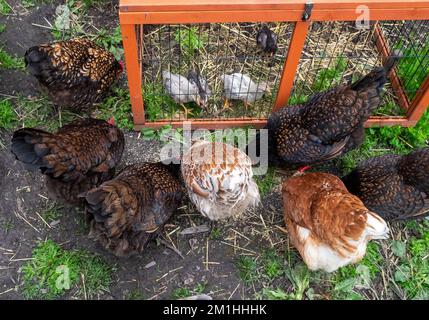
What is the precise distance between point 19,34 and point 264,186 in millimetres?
3140

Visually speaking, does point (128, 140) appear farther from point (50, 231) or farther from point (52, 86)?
point (50, 231)

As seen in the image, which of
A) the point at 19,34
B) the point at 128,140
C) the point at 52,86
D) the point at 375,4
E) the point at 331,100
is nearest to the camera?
the point at 375,4

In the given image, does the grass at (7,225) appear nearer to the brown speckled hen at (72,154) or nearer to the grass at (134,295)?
the brown speckled hen at (72,154)

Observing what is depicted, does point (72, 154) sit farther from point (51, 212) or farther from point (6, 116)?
point (6, 116)

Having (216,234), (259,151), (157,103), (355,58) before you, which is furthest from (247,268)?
(355,58)

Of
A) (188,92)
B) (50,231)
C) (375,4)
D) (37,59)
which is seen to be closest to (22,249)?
(50,231)

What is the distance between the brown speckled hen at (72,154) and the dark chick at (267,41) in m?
1.83

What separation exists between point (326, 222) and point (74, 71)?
8.32ft

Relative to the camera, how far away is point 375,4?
2992 millimetres

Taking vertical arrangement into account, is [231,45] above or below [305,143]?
above

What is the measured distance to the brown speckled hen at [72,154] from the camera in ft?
9.42

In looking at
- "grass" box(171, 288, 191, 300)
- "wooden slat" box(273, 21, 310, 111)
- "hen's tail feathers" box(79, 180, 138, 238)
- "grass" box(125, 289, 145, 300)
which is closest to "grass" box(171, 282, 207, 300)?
"grass" box(171, 288, 191, 300)

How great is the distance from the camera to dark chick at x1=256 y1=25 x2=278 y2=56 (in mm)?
4348

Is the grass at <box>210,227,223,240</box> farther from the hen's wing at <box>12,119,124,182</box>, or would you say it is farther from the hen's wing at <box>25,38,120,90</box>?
the hen's wing at <box>25,38,120,90</box>
